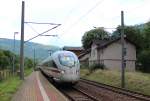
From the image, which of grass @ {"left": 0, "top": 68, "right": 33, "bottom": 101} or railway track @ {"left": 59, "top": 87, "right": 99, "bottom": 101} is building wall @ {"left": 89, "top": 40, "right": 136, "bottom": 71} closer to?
grass @ {"left": 0, "top": 68, "right": 33, "bottom": 101}

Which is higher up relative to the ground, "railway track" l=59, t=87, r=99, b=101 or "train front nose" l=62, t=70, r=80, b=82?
"train front nose" l=62, t=70, r=80, b=82

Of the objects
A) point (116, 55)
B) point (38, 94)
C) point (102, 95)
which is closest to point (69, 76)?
point (102, 95)

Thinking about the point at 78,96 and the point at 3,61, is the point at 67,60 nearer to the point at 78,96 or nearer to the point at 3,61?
the point at 78,96

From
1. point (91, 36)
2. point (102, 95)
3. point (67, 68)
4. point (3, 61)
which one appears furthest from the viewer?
point (91, 36)

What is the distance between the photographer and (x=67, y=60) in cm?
3025

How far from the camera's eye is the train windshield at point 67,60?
29.8 m

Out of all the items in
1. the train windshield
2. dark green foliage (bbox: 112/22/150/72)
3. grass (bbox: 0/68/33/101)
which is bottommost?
grass (bbox: 0/68/33/101)

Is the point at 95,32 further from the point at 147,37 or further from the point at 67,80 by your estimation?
the point at 67,80

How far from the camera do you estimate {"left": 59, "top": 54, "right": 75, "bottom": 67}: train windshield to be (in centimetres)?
2977

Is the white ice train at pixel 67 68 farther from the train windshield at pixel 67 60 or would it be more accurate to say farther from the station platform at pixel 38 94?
the station platform at pixel 38 94

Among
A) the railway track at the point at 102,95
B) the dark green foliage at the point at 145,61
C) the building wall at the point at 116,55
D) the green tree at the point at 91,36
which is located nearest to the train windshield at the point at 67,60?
the railway track at the point at 102,95

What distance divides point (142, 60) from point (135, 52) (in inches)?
186

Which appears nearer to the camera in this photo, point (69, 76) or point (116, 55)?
point (69, 76)

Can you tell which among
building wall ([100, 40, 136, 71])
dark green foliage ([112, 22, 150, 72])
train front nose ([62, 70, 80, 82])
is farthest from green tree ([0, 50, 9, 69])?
train front nose ([62, 70, 80, 82])
